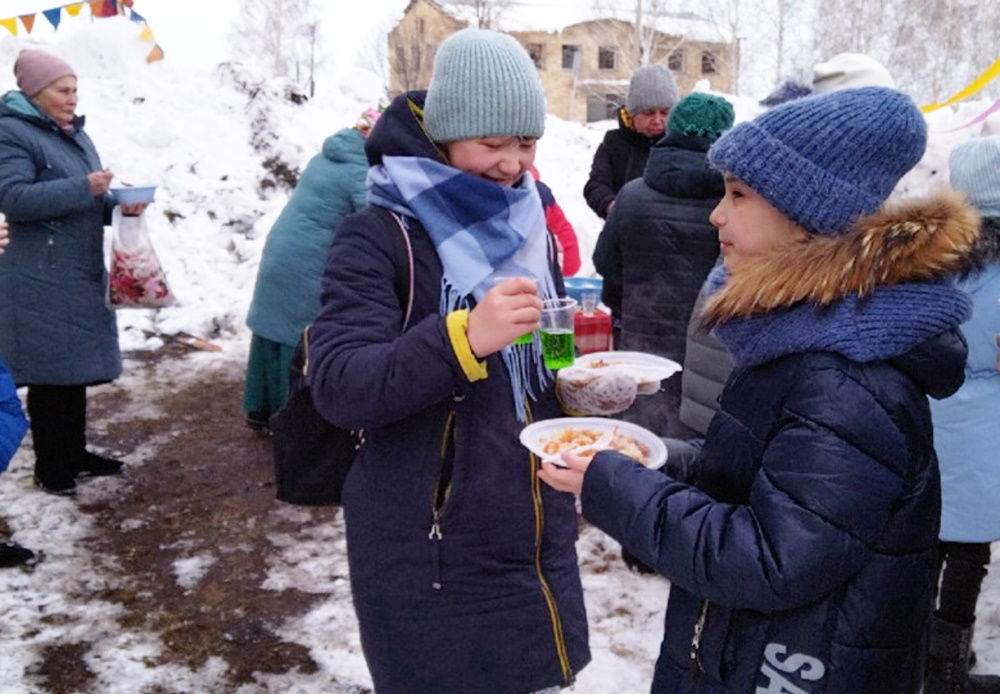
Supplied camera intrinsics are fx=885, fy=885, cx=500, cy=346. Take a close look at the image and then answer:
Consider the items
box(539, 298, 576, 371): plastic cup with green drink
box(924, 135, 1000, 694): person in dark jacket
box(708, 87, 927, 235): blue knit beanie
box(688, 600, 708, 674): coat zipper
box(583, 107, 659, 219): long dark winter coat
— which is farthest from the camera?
box(583, 107, 659, 219): long dark winter coat

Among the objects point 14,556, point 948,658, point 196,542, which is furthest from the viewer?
point 196,542

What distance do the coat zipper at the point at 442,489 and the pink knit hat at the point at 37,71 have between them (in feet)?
13.1

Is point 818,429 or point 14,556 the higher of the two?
point 818,429

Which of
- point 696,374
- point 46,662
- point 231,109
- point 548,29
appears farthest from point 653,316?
point 548,29

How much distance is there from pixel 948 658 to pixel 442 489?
2274 millimetres

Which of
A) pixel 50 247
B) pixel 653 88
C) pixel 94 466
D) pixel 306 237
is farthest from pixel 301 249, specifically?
pixel 653 88

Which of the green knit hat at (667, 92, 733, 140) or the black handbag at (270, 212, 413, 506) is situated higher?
the green knit hat at (667, 92, 733, 140)

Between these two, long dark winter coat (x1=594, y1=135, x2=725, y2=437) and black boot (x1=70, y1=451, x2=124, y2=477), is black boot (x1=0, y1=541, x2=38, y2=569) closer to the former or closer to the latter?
black boot (x1=70, y1=451, x2=124, y2=477)

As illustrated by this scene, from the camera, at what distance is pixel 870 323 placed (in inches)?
56.5

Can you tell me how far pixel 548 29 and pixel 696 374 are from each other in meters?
41.2

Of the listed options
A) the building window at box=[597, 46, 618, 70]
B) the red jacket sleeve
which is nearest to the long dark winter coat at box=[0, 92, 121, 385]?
the red jacket sleeve

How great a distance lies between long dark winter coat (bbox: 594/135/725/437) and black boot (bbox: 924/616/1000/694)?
1.31m

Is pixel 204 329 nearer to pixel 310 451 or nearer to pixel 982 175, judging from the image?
pixel 310 451

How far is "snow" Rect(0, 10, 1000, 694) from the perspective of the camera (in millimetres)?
3660
